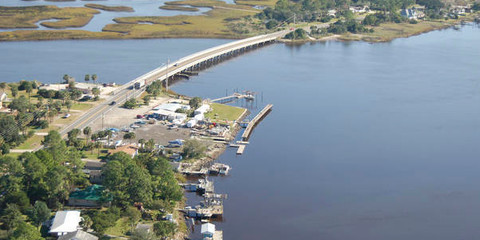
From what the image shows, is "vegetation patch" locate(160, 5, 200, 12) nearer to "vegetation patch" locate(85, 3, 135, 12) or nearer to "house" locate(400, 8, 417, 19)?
"vegetation patch" locate(85, 3, 135, 12)

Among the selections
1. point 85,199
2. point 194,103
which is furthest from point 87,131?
Answer: point 194,103

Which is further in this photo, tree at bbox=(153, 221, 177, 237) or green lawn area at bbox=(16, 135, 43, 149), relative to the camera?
green lawn area at bbox=(16, 135, 43, 149)

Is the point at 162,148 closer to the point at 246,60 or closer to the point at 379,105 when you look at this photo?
the point at 379,105

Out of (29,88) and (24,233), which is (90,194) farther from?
(29,88)

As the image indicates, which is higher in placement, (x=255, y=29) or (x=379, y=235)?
(x=255, y=29)

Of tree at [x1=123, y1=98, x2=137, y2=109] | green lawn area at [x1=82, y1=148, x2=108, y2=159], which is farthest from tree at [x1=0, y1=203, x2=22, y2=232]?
tree at [x1=123, y1=98, x2=137, y2=109]

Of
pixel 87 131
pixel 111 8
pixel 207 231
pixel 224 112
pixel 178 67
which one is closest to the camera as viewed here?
pixel 207 231

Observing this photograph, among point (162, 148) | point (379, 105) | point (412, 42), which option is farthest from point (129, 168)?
point (412, 42)
